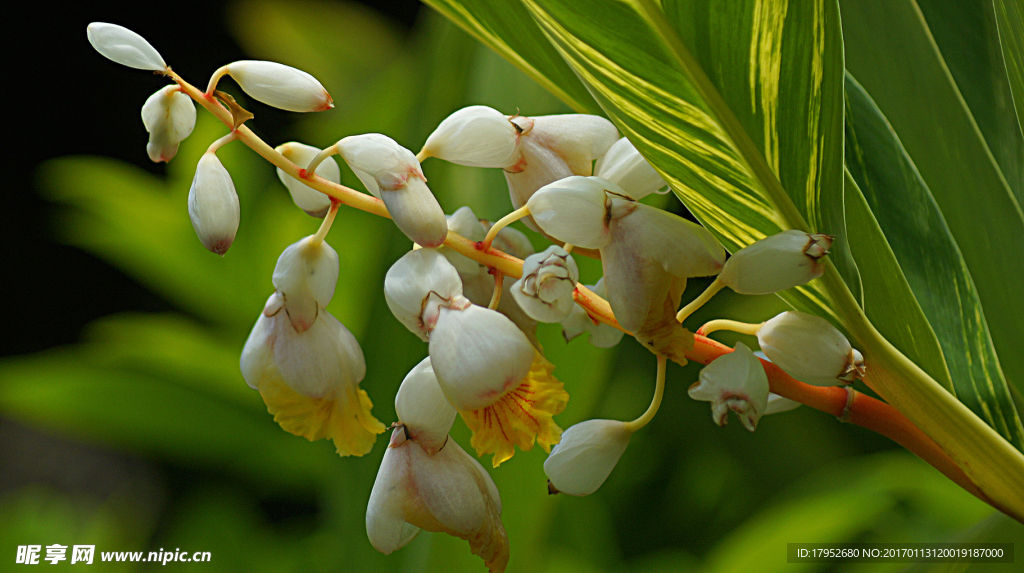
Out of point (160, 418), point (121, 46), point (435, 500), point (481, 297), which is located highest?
point (121, 46)

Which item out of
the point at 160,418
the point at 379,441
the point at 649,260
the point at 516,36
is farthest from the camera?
the point at 160,418

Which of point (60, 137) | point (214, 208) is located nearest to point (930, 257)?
point (214, 208)

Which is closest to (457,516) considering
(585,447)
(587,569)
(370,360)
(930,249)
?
(585,447)

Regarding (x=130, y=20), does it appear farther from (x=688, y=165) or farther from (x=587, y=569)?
(x=688, y=165)

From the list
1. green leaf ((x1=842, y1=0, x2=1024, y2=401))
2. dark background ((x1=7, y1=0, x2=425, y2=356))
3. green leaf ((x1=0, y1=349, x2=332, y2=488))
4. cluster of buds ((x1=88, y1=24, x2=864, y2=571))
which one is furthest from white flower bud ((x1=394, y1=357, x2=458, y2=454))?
dark background ((x1=7, y1=0, x2=425, y2=356))

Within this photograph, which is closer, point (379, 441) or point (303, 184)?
point (303, 184)

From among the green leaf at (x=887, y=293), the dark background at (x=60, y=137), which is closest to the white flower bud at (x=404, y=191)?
the green leaf at (x=887, y=293)

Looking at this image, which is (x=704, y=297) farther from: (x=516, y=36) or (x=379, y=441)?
(x=379, y=441)
